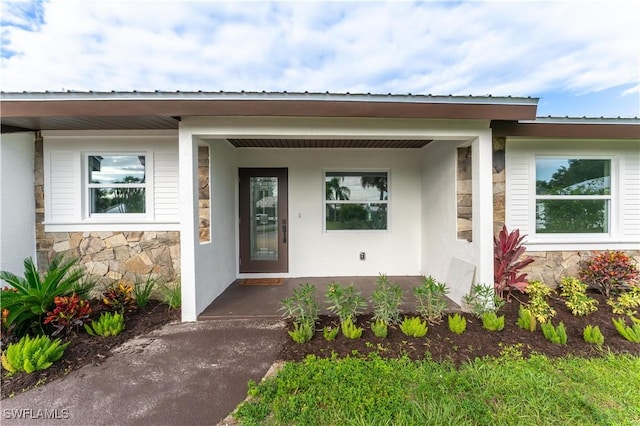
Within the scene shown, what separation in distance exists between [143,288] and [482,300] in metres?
5.16

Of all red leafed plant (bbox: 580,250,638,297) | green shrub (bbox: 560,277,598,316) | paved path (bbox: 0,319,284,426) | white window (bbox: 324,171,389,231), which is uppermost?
white window (bbox: 324,171,389,231)

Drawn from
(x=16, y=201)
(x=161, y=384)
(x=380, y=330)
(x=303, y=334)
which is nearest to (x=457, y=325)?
(x=380, y=330)

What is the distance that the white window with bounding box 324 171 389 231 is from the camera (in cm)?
568

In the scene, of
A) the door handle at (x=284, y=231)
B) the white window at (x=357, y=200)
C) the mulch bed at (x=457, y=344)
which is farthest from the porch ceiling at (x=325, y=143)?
the mulch bed at (x=457, y=344)

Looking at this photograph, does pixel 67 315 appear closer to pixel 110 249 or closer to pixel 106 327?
pixel 106 327

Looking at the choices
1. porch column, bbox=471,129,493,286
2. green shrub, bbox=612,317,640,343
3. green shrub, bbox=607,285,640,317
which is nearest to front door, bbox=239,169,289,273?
porch column, bbox=471,129,493,286

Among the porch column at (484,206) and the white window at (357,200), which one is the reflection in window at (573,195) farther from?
the white window at (357,200)

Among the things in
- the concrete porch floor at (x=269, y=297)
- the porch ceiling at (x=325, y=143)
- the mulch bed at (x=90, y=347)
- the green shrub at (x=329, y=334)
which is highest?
the porch ceiling at (x=325, y=143)

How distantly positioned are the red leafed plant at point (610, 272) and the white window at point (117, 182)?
750 cm

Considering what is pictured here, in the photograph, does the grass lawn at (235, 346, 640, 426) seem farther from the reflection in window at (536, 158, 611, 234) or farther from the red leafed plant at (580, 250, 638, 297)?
→ the reflection in window at (536, 158, 611, 234)

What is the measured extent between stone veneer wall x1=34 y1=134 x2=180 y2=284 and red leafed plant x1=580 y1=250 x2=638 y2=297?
6.80 meters

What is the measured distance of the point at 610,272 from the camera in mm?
4148

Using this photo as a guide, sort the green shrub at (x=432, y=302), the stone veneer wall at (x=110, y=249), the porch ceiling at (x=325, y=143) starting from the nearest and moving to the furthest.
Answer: the green shrub at (x=432, y=302), the stone veneer wall at (x=110, y=249), the porch ceiling at (x=325, y=143)

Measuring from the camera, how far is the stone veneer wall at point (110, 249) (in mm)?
4441
